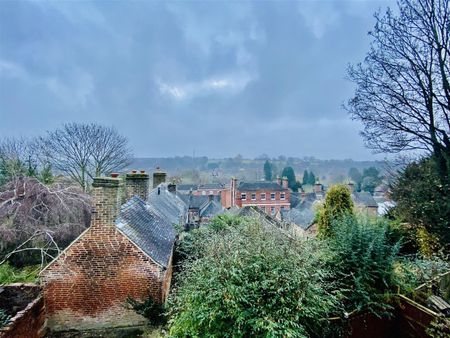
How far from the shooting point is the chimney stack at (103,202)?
838cm

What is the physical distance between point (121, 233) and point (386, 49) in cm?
1101

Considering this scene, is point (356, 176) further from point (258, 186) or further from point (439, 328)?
point (439, 328)

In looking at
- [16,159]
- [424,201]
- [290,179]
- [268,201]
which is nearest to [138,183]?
[16,159]

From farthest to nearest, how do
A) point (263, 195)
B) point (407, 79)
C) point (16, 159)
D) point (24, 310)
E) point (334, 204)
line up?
1. point (263, 195)
2. point (16, 159)
3. point (334, 204)
4. point (407, 79)
5. point (24, 310)

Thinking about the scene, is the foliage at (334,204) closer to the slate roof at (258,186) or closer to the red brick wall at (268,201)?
the red brick wall at (268,201)

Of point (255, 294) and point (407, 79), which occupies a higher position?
point (407, 79)

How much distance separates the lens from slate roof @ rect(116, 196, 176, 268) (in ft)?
29.0

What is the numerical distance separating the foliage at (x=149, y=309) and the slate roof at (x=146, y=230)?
42.2 inches

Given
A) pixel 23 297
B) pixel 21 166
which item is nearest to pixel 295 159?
pixel 21 166

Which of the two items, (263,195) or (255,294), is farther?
(263,195)

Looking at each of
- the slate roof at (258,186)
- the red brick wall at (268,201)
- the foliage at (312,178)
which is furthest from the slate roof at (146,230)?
the foliage at (312,178)

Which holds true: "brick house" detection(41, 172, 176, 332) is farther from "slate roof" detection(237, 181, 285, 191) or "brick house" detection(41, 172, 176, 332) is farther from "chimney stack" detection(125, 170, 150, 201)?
"slate roof" detection(237, 181, 285, 191)

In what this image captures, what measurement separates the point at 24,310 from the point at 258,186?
45.3m

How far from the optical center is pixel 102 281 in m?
8.42
